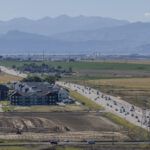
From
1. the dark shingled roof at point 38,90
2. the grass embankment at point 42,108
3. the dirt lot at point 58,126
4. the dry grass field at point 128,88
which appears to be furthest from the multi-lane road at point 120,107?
the dark shingled roof at point 38,90

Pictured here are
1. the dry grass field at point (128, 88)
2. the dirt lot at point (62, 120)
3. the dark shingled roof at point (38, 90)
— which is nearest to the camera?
the dirt lot at point (62, 120)

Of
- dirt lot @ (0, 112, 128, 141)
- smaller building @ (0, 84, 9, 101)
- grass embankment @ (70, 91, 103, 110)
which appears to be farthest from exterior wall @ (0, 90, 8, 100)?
dirt lot @ (0, 112, 128, 141)

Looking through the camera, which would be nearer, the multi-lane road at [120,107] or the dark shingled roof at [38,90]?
the multi-lane road at [120,107]

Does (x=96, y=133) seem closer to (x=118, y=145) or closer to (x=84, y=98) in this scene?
(x=118, y=145)

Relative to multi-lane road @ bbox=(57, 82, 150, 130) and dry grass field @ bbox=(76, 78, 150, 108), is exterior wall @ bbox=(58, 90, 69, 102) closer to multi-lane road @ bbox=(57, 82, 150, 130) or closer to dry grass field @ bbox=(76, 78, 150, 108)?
multi-lane road @ bbox=(57, 82, 150, 130)

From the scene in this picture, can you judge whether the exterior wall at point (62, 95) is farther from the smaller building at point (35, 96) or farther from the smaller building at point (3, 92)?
Answer: the smaller building at point (3, 92)

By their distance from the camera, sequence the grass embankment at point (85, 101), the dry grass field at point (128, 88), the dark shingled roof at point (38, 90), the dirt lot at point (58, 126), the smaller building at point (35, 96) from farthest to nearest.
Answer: the dry grass field at point (128, 88), the dark shingled roof at point (38, 90), the smaller building at point (35, 96), the grass embankment at point (85, 101), the dirt lot at point (58, 126)
